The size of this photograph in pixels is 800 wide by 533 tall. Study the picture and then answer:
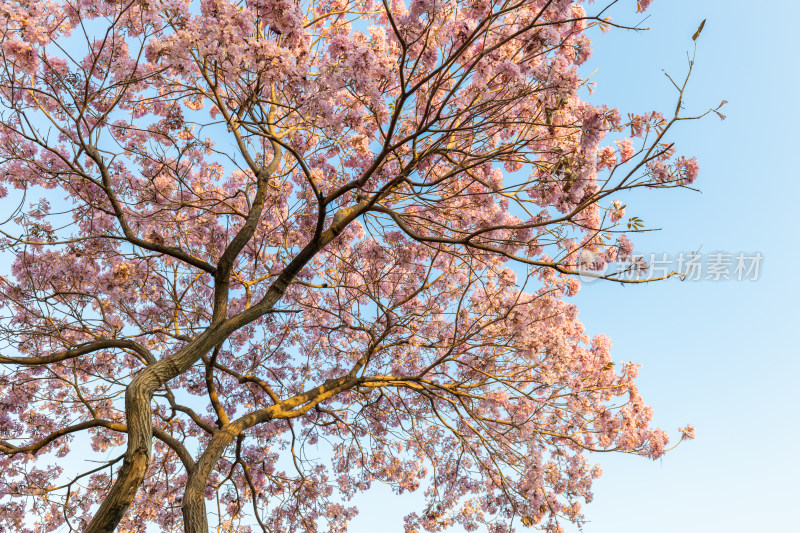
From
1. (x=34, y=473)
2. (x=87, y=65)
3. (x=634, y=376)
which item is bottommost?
(x=634, y=376)

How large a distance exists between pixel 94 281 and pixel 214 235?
177 centimetres

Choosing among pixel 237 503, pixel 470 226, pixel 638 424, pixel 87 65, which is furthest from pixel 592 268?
pixel 237 503

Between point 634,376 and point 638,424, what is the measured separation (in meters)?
0.69

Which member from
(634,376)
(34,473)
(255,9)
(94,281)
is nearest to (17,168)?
(94,281)

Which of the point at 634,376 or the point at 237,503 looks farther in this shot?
the point at 237,503

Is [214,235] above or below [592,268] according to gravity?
above

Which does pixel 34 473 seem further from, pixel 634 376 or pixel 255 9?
pixel 634 376

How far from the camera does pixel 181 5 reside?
419cm

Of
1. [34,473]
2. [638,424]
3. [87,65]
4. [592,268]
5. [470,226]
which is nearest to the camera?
[592,268]

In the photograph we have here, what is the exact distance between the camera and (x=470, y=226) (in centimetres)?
633

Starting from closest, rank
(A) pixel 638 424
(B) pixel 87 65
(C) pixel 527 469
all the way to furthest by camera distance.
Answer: (B) pixel 87 65 → (C) pixel 527 469 → (A) pixel 638 424

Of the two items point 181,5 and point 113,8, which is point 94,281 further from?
point 181,5

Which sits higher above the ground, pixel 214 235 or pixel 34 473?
pixel 214 235

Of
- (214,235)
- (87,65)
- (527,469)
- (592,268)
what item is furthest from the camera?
(214,235)
